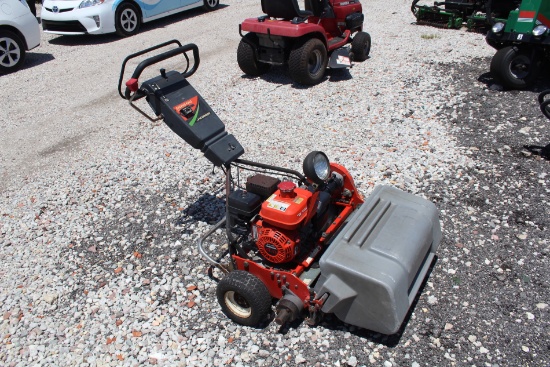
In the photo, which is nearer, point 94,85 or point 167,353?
point 167,353

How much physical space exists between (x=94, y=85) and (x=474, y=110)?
18.6ft

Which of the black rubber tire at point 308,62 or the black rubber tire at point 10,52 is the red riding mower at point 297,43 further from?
the black rubber tire at point 10,52

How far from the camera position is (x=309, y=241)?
11.2 feet

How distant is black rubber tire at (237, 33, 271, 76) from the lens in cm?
723

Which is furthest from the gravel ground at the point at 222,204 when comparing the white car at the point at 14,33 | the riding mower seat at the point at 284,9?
the riding mower seat at the point at 284,9

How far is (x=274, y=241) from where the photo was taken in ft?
10.2

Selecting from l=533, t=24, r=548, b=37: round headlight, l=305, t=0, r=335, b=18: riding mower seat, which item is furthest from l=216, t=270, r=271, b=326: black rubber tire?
l=305, t=0, r=335, b=18: riding mower seat

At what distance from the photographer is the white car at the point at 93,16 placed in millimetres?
9445

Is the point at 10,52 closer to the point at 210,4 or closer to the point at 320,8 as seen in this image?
the point at 210,4

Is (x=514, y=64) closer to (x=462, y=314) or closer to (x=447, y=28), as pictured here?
(x=447, y=28)

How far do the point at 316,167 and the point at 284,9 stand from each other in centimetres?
445

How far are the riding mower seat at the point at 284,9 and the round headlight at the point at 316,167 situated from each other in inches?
169

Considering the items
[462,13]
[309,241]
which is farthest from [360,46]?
[309,241]

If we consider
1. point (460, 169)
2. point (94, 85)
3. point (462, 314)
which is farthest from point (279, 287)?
point (94, 85)
